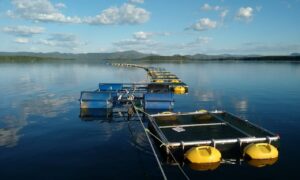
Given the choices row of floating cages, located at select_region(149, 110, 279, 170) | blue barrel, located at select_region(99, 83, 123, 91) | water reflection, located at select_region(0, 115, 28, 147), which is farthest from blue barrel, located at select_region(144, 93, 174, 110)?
water reflection, located at select_region(0, 115, 28, 147)

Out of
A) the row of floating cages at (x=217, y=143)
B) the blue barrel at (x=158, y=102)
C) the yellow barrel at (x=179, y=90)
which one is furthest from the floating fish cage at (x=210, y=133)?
the yellow barrel at (x=179, y=90)

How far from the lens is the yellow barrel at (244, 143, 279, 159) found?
56.4 ft

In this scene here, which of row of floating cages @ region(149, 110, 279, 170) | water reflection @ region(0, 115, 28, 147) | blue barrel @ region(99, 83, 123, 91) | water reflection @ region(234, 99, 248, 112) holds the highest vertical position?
blue barrel @ region(99, 83, 123, 91)

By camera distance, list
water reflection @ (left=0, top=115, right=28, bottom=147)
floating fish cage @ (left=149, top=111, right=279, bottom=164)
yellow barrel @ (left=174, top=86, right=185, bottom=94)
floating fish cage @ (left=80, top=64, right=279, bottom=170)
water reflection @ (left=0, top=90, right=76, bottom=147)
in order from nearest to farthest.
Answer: floating fish cage @ (left=80, top=64, right=279, bottom=170)
floating fish cage @ (left=149, top=111, right=279, bottom=164)
water reflection @ (left=0, top=115, right=28, bottom=147)
water reflection @ (left=0, top=90, right=76, bottom=147)
yellow barrel @ (left=174, top=86, right=185, bottom=94)

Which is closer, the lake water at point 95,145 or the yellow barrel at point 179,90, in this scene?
the lake water at point 95,145

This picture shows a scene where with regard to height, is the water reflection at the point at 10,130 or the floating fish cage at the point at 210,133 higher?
the floating fish cage at the point at 210,133

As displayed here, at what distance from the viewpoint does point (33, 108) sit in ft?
116

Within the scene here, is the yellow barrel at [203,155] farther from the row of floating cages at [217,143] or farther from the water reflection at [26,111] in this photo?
the water reflection at [26,111]

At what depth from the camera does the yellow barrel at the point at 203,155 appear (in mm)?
16547

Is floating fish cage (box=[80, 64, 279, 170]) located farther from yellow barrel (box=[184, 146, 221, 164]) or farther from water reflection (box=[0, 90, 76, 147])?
water reflection (box=[0, 90, 76, 147])

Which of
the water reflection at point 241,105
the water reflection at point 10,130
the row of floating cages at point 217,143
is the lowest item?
the water reflection at point 10,130

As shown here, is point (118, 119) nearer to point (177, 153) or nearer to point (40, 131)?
point (40, 131)

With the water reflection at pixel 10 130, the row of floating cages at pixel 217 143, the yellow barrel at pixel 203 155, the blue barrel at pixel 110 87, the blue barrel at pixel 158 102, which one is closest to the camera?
the yellow barrel at pixel 203 155

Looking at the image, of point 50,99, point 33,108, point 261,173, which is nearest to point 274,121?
point 261,173
